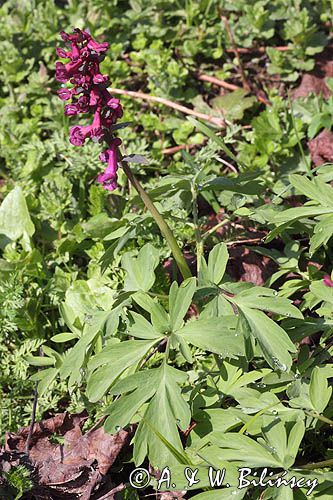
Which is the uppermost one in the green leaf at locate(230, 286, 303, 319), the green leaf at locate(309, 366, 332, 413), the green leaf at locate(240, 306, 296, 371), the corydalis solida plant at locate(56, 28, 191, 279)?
the corydalis solida plant at locate(56, 28, 191, 279)

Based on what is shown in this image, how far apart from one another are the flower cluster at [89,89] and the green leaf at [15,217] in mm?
1275

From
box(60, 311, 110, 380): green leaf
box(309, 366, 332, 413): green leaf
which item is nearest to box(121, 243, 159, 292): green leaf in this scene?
box(60, 311, 110, 380): green leaf

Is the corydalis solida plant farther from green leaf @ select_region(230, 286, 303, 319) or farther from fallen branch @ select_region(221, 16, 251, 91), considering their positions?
fallen branch @ select_region(221, 16, 251, 91)

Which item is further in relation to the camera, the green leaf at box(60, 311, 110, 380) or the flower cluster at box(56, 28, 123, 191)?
the green leaf at box(60, 311, 110, 380)

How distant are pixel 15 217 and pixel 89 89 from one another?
1.49 meters

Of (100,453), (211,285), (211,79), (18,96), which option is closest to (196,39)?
(211,79)

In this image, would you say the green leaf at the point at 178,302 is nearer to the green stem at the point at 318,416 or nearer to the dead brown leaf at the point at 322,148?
the green stem at the point at 318,416

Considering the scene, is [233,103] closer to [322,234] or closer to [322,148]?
[322,148]

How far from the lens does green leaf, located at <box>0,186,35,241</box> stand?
3.63 metres

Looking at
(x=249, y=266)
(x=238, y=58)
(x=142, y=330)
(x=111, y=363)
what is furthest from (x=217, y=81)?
(x=111, y=363)

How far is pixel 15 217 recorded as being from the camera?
3656mm

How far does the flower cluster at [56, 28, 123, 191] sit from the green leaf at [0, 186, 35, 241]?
4.18 feet

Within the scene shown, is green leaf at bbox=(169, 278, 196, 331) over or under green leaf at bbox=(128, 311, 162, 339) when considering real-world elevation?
over

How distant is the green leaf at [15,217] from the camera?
363 cm
